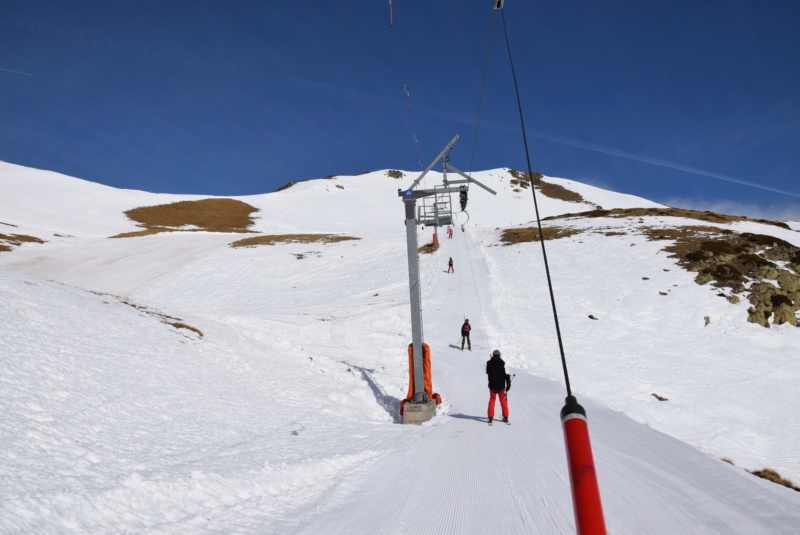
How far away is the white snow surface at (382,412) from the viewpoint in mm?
4969

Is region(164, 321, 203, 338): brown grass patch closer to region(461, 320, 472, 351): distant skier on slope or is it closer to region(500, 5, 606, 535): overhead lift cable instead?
region(461, 320, 472, 351): distant skier on slope

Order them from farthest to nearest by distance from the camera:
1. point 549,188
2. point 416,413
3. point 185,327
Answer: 1. point 549,188
2. point 185,327
3. point 416,413

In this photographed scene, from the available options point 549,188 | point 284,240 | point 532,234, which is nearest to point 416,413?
point 532,234

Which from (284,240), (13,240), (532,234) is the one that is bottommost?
(532,234)

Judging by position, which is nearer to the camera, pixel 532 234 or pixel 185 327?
pixel 185 327

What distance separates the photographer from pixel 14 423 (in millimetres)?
5895

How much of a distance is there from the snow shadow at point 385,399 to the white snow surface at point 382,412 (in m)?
0.14

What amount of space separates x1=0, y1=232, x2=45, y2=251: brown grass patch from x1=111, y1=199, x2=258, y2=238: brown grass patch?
2022cm

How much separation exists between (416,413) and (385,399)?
2.38 m

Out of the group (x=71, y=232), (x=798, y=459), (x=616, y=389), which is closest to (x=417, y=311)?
(x=616, y=389)

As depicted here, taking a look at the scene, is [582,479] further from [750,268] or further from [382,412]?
[750,268]

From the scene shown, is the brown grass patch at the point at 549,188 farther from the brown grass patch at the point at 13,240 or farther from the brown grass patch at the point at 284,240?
the brown grass patch at the point at 13,240

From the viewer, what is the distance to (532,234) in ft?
166

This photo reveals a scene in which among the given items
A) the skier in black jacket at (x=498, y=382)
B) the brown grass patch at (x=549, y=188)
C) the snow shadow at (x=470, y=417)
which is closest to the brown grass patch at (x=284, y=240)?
the snow shadow at (x=470, y=417)
